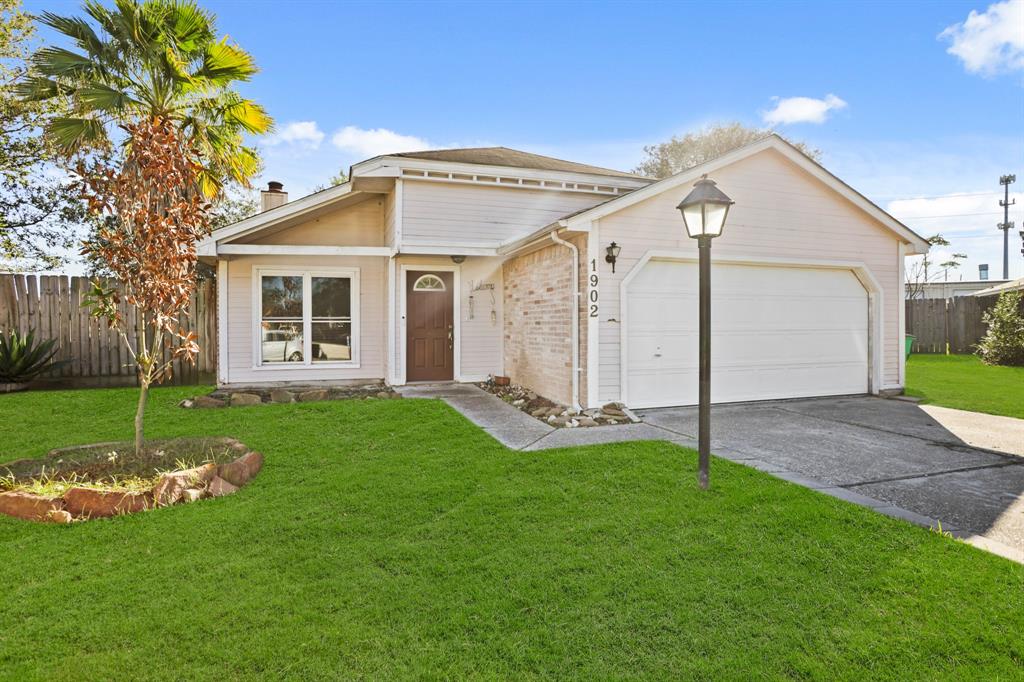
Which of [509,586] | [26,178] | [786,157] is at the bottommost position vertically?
[509,586]

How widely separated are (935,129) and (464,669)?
1648cm

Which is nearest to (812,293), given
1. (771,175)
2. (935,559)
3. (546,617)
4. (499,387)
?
(771,175)

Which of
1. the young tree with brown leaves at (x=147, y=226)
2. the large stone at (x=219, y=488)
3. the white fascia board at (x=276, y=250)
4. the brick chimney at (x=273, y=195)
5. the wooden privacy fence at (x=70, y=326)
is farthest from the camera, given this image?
the brick chimney at (x=273, y=195)

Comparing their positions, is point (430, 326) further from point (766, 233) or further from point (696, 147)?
point (696, 147)

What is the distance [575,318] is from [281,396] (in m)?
5.05

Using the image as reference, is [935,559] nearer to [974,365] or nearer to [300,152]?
[974,365]

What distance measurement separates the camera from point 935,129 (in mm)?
12914

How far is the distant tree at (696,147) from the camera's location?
2381 centimetres

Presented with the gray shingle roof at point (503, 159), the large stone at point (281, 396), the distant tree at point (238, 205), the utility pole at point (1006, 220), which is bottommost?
the large stone at point (281, 396)

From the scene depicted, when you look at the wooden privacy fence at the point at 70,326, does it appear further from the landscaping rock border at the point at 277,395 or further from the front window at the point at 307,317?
the landscaping rock border at the point at 277,395

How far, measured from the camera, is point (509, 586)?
2.87 meters

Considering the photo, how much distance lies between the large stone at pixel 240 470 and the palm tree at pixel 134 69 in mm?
5057

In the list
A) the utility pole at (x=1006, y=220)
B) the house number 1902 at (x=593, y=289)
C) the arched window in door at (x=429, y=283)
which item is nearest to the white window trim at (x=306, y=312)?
the arched window in door at (x=429, y=283)

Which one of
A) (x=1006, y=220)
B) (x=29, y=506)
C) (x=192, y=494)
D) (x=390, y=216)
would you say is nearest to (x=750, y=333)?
(x=390, y=216)
